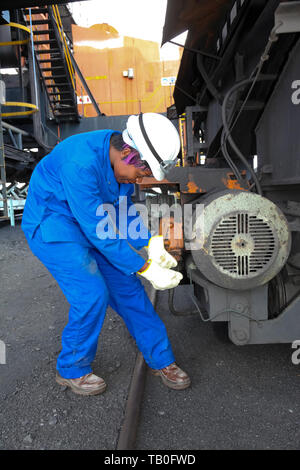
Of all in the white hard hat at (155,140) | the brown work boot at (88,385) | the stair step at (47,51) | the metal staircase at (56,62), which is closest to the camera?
the white hard hat at (155,140)

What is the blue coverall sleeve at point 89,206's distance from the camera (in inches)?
70.9

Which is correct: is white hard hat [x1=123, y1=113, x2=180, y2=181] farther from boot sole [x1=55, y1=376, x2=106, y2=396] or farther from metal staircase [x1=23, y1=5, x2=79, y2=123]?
metal staircase [x1=23, y1=5, x2=79, y2=123]

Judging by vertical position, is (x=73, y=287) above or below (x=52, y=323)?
above

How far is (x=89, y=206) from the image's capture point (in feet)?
5.95

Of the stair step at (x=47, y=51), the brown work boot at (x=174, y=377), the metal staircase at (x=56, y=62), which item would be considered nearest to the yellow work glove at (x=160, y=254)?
the brown work boot at (x=174, y=377)

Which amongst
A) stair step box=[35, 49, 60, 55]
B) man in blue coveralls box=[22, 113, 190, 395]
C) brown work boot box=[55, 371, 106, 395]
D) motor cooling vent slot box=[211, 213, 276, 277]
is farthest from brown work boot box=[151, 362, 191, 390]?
stair step box=[35, 49, 60, 55]

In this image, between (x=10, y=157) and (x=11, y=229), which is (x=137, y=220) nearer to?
(x=10, y=157)

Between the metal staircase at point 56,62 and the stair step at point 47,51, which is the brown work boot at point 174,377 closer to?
the metal staircase at point 56,62

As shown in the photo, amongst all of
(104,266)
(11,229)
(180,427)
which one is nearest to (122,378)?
(180,427)

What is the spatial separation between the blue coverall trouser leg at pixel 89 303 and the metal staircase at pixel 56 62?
7082mm

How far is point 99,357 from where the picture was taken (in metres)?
2.47

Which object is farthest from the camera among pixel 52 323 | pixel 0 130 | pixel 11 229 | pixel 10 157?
pixel 11 229

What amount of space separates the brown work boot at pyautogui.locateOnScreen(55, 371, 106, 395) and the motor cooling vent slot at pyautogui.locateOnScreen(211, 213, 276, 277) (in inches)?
39.6

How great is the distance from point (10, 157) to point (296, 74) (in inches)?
256
